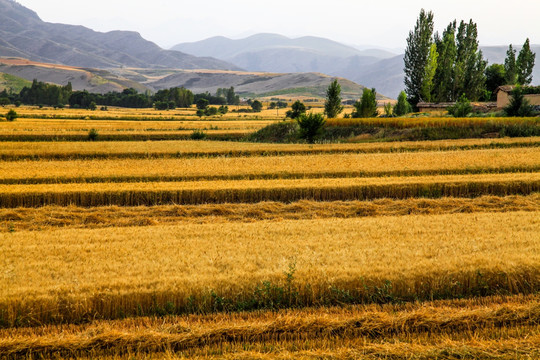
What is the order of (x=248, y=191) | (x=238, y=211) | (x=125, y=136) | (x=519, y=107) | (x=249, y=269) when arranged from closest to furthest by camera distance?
(x=249, y=269)
(x=238, y=211)
(x=248, y=191)
(x=519, y=107)
(x=125, y=136)

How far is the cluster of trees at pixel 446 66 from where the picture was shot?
74.2 metres

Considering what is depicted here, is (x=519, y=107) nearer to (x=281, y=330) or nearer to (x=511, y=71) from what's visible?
(x=511, y=71)

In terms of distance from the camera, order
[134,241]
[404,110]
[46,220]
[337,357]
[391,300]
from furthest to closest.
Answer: [404,110] < [46,220] < [134,241] < [391,300] < [337,357]

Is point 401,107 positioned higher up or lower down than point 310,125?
higher up

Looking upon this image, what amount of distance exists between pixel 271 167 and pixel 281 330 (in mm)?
18375

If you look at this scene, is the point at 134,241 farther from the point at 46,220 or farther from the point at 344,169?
the point at 344,169

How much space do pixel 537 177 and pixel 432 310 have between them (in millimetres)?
15467

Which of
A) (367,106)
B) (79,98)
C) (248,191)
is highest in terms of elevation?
(79,98)

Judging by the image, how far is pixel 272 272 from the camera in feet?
34.5

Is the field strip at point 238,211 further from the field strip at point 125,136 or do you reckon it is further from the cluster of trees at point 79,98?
the cluster of trees at point 79,98

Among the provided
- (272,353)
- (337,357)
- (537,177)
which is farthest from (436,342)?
(537,177)

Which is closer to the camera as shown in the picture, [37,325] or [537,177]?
[37,325]

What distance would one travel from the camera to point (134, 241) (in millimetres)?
13430

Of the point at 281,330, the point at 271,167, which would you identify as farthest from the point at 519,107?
the point at 281,330
